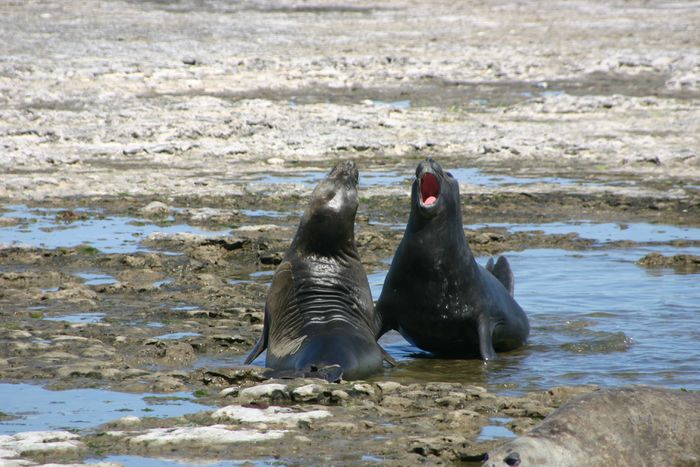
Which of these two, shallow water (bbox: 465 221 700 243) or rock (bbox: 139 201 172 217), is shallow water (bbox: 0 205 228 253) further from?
shallow water (bbox: 465 221 700 243)

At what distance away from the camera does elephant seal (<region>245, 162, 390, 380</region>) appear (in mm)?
8156

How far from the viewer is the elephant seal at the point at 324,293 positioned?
8156mm

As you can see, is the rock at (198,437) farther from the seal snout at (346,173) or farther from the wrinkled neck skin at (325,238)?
the seal snout at (346,173)

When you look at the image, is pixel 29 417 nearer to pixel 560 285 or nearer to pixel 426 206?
pixel 426 206

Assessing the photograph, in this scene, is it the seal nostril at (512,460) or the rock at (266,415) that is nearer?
the seal nostril at (512,460)

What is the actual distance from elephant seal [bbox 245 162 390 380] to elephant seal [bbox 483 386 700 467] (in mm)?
2791

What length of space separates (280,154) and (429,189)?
1091 centimetres

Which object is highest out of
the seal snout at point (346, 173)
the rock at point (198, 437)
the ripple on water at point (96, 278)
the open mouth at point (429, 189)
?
the seal snout at point (346, 173)

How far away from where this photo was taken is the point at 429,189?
29.6 feet

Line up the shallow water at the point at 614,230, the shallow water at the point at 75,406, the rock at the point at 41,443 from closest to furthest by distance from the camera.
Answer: the rock at the point at 41,443
the shallow water at the point at 75,406
the shallow water at the point at 614,230

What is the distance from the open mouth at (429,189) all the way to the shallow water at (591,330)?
1132 millimetres

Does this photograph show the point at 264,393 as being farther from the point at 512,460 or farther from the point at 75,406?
the point at 512,460

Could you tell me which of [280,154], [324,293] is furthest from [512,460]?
[280,154]

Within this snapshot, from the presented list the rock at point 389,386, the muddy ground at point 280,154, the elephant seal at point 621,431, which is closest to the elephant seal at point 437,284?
the muddy ground at point 280,154
